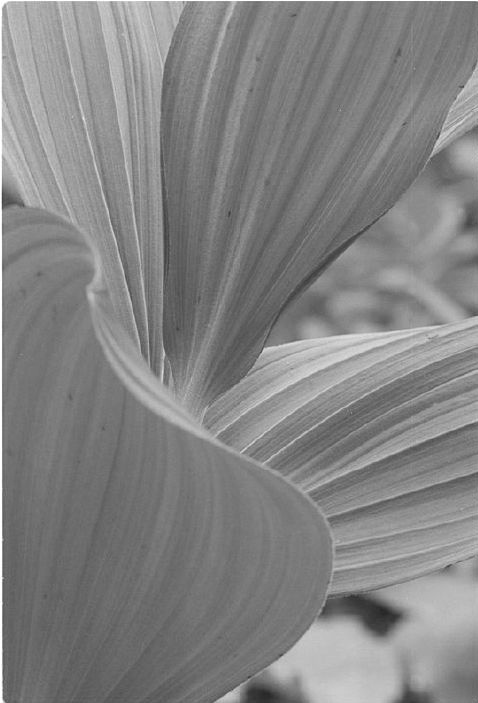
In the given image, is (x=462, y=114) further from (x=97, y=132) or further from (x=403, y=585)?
(x=403, y=585)

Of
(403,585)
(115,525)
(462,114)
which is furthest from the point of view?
(403,585)

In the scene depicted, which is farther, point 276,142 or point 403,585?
point 403,585

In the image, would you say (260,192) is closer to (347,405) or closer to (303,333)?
(347,405)

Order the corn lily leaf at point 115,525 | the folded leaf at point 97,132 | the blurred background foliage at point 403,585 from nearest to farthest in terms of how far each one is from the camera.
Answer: the corn lily leaf at point 115,525 → the folded leaf at point 97,132 → the blurred background foliage at point 403,585

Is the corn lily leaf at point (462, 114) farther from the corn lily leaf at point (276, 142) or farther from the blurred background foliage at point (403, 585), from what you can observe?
the blurred background foliage at point (403, 585)

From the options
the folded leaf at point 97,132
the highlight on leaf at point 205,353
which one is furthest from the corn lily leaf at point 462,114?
the folded leaf at point 97,132

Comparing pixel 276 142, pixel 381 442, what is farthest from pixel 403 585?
pixel 276 142
